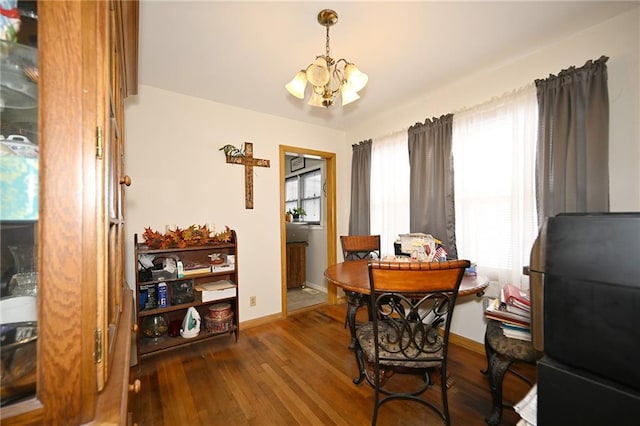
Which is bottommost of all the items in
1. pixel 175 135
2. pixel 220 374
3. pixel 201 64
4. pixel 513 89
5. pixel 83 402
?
pixel 220 374

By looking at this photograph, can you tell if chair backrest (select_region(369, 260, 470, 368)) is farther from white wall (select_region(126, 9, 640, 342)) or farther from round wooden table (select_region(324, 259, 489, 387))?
white wall (select_region(126, 9, 640, 342))

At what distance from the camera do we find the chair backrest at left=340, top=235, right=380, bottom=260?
109 inches

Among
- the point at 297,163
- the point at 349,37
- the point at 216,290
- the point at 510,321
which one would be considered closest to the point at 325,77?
the point at 349,37

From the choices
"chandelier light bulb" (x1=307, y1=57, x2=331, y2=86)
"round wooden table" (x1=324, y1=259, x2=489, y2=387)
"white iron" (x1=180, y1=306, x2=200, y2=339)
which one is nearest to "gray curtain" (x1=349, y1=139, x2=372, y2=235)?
"round wooden table" (x1=324, y1=259, x2=489, y2=387)

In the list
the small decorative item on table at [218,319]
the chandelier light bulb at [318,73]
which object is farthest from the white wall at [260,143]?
the chandelier light bulb at [318,73]

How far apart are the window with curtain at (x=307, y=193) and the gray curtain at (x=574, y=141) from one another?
9.78 feet

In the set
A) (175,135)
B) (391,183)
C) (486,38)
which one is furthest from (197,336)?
(486,38)

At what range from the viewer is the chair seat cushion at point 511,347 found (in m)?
1.32

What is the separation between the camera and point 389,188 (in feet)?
9.94

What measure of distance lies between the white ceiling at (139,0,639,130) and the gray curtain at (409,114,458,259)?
0.46 m

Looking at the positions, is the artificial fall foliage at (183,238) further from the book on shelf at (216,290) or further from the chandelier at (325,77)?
the chandelier at (325,77)

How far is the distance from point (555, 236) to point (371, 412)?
1.45 meters

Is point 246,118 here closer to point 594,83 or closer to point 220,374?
point 220,374

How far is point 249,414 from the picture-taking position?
158cm
